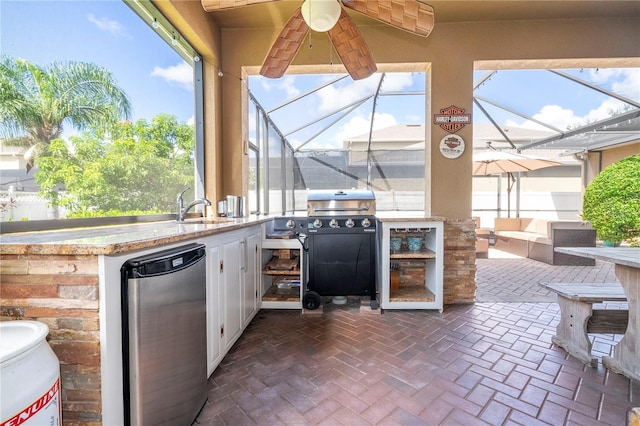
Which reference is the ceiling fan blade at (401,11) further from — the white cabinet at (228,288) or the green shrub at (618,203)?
the green shrub at (618,203)

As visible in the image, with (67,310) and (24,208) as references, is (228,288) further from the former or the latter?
(24,208)

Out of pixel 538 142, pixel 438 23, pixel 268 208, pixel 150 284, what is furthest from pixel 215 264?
pixel 538 142

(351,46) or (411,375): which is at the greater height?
(351,46)

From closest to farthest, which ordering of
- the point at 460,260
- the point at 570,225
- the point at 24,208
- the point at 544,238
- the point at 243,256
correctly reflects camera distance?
the point at 24,208, the point at 243,256, the point at 460,260, the point at 570,225, the point at 544,238

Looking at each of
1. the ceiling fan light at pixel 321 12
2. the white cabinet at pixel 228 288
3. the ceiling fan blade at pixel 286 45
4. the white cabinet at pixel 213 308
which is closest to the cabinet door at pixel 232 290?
the white cabinet at pixel 228 288

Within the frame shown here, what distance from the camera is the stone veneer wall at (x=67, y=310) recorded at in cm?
113

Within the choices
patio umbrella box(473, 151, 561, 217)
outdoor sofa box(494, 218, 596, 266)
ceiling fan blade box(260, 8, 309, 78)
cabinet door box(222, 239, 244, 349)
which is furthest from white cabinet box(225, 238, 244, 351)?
outdoor sofa box(494, 218, 596, 266)

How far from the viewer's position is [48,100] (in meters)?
1.69

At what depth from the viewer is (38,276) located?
115 cm

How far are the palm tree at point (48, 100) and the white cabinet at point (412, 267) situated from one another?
8.56 feet

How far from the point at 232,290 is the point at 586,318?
8.91 feet

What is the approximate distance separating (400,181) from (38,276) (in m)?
6.18

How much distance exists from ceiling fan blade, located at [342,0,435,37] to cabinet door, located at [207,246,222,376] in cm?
194

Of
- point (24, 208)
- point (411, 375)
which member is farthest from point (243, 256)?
point (411, 375)
